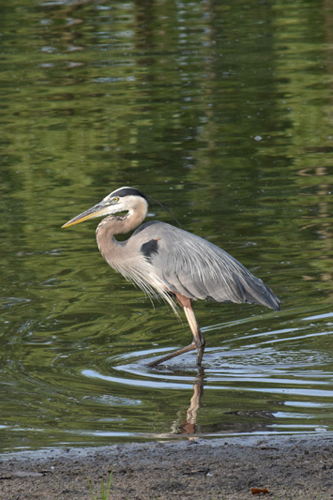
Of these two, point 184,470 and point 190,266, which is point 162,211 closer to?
point 190,266

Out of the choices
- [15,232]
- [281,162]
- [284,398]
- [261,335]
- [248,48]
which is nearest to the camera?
[284,398]

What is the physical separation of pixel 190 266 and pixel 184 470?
8.52ft

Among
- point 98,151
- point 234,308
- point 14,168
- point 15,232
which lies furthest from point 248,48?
point 234,308

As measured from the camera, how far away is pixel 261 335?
7.27 metres

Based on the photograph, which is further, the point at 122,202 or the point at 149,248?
the point at 122,202

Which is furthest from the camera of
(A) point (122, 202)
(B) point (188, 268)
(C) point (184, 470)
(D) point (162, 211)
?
(D) point (162, 211)

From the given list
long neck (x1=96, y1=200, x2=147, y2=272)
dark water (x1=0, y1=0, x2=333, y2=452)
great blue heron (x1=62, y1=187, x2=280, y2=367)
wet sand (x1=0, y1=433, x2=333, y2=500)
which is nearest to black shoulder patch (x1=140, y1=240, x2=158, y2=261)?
great blue heron (x1=62, y1=187, x2=280, y2=367)

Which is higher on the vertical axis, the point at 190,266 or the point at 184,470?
the point at 184,470

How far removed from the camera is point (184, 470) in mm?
4910

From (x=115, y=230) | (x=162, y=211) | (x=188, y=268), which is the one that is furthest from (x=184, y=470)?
(x=162, y=211)

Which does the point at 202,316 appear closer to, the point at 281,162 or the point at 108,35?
the point at 281,162

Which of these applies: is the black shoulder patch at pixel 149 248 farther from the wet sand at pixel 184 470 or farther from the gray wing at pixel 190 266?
the wet sand at pixel 184 470

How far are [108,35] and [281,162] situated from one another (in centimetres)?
1171

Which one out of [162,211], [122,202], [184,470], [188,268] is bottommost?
[162,211]
